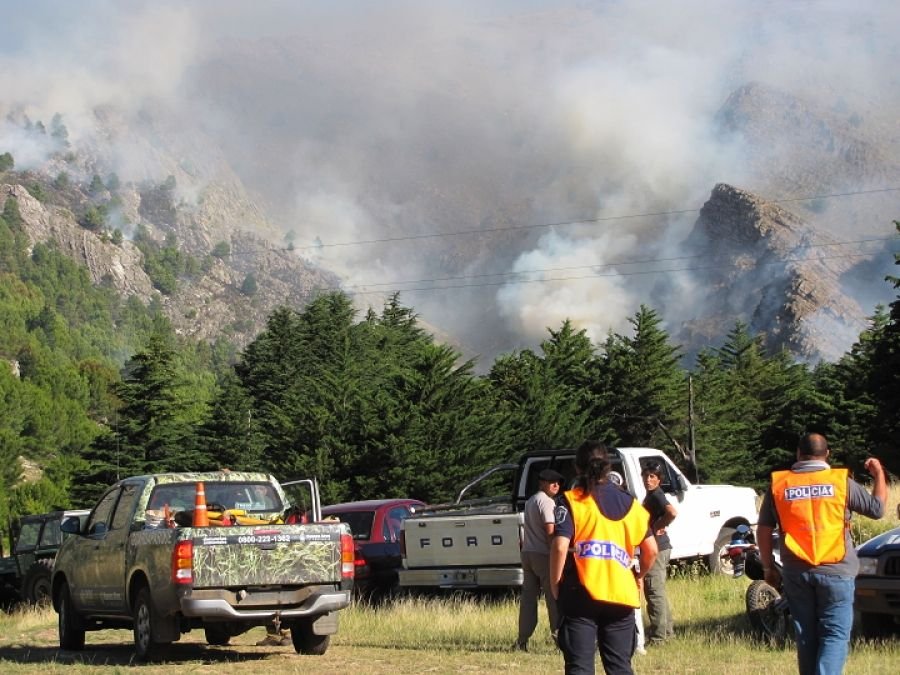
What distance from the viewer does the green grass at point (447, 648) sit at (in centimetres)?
1111

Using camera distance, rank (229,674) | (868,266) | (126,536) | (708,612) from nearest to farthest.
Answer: (229,674), (126,536), (708,612), (868,266)

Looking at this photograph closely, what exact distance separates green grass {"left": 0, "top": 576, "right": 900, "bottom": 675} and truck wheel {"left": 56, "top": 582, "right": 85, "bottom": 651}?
0.75 feet

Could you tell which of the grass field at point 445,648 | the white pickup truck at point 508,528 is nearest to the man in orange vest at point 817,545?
the grass field at point 445,648

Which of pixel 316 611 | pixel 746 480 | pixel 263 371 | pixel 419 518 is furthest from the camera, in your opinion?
pixel 263 371

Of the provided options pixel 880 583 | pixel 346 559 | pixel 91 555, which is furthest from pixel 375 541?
pixel 880 583

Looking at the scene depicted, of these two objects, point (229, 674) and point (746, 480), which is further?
point (746, 480)

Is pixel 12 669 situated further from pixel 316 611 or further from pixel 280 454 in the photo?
pixel 280 454

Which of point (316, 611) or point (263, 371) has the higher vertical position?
point (263, 371)

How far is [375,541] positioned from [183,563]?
8.32 metres

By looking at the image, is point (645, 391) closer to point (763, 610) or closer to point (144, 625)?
point (763, 610)

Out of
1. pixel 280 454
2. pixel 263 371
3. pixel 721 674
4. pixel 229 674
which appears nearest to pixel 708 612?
pixel 721 674

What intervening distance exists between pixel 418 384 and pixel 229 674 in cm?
4245

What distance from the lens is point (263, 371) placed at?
283ft

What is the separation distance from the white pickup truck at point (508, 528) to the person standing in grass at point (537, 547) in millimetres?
3190
